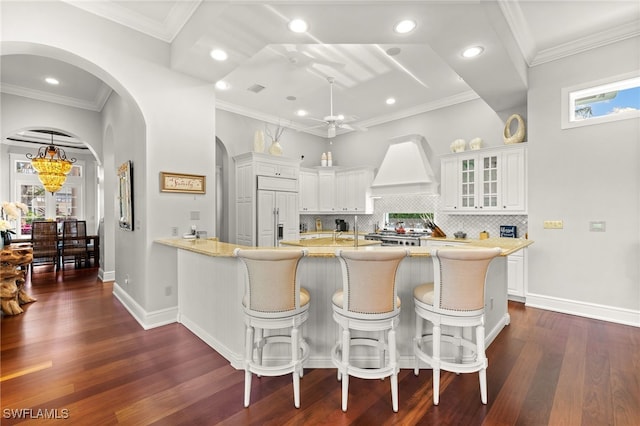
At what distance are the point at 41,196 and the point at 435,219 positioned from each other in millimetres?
10581

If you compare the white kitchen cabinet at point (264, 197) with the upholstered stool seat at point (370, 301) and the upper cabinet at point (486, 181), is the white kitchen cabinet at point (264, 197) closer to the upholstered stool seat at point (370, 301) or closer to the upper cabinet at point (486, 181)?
the upper cabinet at point (486, 181)

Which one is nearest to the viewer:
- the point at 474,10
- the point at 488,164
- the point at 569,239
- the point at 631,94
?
the point at 474,10

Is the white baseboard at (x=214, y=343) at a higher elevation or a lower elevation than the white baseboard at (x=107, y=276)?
lower

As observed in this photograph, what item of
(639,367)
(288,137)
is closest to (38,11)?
(288,137)

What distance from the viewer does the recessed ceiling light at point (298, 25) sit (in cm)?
246

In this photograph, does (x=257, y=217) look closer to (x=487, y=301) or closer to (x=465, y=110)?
(x=487, y=301)

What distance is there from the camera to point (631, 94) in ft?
11.1

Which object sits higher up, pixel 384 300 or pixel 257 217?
pixel 257 217

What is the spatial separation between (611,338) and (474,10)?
11.5 feet

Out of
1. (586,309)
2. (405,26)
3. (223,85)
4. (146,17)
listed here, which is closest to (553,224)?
(586,309)

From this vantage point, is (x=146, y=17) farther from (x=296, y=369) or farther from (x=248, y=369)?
(x=296, y=369)

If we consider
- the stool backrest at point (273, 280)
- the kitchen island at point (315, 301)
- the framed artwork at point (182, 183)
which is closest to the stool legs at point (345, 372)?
the stool backrest at point (273, 280)

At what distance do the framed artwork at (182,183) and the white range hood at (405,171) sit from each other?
3.72m

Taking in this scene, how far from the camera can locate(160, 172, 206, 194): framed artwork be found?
3.42 m
